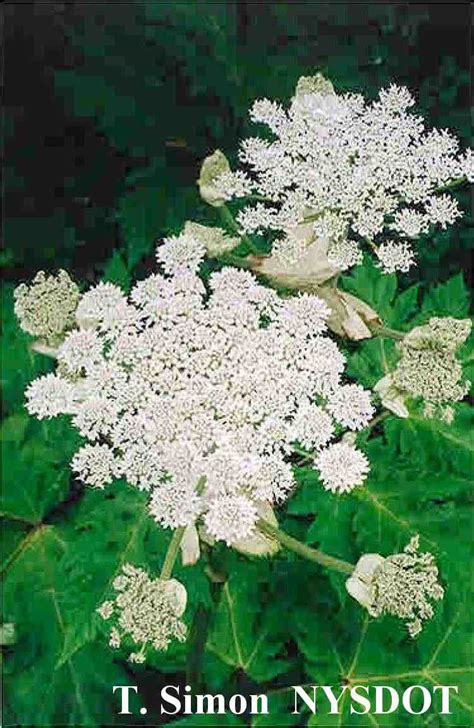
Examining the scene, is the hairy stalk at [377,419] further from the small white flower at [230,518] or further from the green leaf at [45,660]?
the green leaf at [45,660]

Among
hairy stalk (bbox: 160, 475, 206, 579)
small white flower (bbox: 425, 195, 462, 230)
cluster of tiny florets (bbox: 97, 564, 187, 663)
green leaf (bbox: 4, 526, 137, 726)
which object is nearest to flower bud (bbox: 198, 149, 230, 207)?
small white flower (bbox: 425, 195, 462, 230)

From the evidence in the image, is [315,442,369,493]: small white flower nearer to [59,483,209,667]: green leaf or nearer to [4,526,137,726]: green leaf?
[59,483,209,667]: green leaf

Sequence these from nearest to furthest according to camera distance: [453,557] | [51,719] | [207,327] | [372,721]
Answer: [207,327] → [453,557] → [372,721] → [51,719]

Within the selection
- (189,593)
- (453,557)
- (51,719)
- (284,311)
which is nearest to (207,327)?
(284,311)

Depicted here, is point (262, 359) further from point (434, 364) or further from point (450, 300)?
point (450, 300)

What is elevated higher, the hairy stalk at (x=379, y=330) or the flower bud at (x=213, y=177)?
the flower bud at (x=213, y=177)

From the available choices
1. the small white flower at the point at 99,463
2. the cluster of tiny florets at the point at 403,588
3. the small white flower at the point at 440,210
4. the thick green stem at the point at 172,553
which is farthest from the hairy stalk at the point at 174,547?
the small white flower at the point at 440,210

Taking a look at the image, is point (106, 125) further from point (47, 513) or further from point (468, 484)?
point (468, 484)
